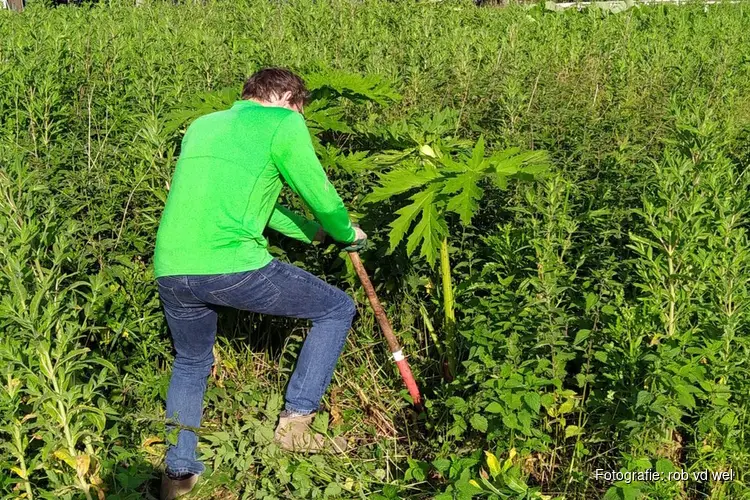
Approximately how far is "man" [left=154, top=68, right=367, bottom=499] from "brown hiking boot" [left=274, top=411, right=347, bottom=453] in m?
0.29

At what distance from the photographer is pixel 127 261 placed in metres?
3.96

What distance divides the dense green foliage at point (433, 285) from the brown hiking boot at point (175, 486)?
0.29 ft

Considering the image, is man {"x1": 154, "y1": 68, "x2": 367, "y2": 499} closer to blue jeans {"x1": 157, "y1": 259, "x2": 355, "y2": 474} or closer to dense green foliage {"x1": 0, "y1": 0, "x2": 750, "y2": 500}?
blue jeans {"x1": 157, "y1": 259, "x2": 355, "y2": 474}

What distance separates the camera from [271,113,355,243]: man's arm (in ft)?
10.7

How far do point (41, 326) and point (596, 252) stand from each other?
8.05 feet

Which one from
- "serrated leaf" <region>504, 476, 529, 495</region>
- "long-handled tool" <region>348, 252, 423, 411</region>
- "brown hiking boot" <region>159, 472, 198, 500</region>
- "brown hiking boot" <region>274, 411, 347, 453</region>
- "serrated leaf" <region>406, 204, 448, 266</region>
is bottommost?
"brown hiking boot" <region>159, 472, 198, 500</region>

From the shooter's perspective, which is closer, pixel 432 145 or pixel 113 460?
pixel 113 460

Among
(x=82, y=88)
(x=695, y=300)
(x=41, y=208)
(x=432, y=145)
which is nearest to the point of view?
(x=695, y=300)

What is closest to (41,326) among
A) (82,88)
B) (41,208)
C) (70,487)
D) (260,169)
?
(70,487)

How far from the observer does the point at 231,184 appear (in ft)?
10.8

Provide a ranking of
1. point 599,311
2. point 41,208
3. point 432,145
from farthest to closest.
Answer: point 41,208 < point 432,145 < point 599,311

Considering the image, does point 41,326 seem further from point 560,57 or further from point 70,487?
point 560,57

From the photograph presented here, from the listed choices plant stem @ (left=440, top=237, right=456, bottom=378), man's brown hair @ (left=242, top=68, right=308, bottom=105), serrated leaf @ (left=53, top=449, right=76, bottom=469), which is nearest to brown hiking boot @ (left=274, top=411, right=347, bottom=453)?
plant stem @ (left=440, top=237, right=456, bottom=378)

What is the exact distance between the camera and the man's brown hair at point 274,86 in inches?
135
